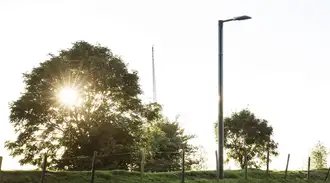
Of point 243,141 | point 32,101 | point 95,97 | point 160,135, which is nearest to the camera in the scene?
point 32,101

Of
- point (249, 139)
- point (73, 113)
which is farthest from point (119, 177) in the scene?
point (249, 139)

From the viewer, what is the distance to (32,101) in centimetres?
4622

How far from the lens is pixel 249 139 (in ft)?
230

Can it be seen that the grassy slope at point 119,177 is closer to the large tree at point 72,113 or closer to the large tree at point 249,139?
the large tree at point 72,113

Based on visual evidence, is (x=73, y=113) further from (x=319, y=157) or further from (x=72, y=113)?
(x=319, y=157)

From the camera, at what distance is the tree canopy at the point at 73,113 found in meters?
47.0

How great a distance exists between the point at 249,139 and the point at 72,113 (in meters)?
32.1

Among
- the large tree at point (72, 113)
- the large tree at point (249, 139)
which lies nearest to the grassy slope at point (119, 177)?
the large tree at point (72, 113)

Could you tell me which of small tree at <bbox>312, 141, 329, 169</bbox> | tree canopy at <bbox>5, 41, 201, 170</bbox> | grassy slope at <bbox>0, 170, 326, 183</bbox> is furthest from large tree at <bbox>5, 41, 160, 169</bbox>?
small tree at <bbox>312, 141, 329, 169</bbox>

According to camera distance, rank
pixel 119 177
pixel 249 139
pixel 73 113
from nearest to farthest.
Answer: pixel 119 177 < pixel 73 113 < pixel 249 139

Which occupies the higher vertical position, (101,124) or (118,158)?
(101,124)

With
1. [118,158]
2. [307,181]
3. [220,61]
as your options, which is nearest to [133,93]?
[118,158]

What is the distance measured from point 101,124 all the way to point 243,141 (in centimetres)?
3037

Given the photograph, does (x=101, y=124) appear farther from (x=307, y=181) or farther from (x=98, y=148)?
(x=307, y=181)
